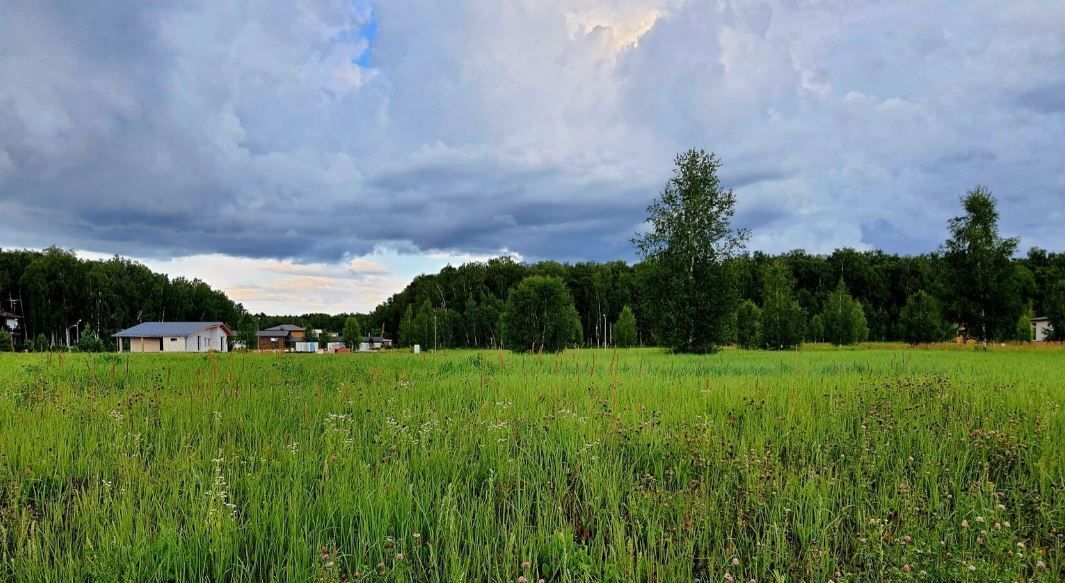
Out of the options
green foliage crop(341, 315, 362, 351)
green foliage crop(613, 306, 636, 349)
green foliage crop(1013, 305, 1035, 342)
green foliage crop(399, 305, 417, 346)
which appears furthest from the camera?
green foliage crop(341, 315, 362, 351)

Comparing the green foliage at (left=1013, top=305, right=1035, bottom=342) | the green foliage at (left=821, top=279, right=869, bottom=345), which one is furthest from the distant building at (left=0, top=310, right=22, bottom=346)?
the green foliage at (left=1013, top=305, right=1035, bottom=342)

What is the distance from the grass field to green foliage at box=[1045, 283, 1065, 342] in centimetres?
7220

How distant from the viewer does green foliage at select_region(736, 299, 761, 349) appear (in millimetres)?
48656

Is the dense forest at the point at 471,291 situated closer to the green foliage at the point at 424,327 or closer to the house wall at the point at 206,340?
the green foliage at the point at 424,327

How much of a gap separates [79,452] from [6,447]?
708 millimetres

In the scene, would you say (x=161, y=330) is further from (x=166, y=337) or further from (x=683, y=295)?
(x=683, y=295)

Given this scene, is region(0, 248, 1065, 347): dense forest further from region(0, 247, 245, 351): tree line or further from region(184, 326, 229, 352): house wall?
region(184, 326, 229, 352): house wall

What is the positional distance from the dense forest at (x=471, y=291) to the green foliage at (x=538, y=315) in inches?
1138

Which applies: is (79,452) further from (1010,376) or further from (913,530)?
(1010,376)

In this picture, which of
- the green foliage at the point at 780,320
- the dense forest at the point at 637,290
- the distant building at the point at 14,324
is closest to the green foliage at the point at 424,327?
the dense forest at the point at 637,290

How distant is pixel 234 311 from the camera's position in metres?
98.3

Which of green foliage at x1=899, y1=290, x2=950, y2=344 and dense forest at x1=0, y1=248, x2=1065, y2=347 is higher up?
dense forest at x1=0, y1=248, x2=1065, y2=347

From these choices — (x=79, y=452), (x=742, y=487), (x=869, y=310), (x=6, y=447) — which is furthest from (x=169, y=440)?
(x=869, y=310)

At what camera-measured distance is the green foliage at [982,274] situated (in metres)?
36.5
